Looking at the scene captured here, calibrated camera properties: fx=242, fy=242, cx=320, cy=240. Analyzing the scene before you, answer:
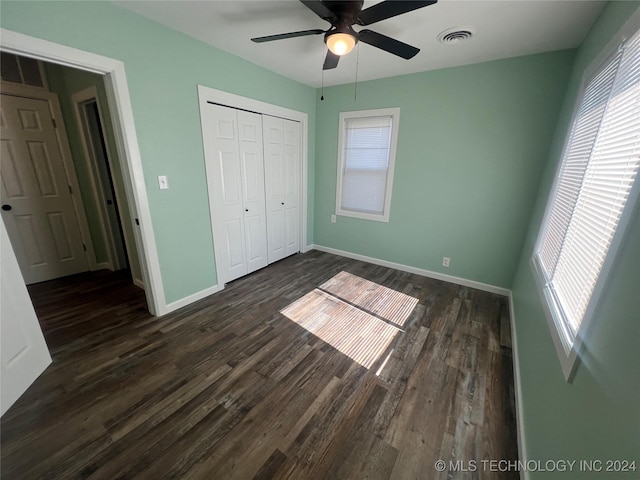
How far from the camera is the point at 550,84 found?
7.58ft

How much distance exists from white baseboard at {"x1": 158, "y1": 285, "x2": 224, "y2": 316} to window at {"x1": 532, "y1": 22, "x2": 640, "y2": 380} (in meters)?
2.91

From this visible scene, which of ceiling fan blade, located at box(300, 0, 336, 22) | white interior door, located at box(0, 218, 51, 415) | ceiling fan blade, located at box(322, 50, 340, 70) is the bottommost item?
white interior door, located at box(0, 218, 51, 415)

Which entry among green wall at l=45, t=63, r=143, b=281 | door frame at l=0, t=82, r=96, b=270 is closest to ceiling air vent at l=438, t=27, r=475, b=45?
green wall at l=45, t=63, r=143, b=281

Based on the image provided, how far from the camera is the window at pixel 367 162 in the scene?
10.8 feet

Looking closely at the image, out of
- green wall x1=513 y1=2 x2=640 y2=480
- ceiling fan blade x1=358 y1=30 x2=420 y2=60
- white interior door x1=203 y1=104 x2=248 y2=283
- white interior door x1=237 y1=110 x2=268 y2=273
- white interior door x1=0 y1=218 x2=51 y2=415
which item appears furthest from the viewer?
white interior door x1=237 y1=110 x2=268 y2=273

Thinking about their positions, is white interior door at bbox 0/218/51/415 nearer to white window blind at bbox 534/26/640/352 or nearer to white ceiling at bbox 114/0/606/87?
white ceiling at bbox 114/0/606/87

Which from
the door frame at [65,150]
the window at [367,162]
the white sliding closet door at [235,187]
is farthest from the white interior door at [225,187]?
the door frame at [65,150]

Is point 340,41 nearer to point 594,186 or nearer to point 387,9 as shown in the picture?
point 387,9

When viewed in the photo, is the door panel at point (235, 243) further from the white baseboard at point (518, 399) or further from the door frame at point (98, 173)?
the white baseboard at point (518, 399)

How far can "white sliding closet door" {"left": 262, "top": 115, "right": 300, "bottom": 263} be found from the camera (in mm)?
3246

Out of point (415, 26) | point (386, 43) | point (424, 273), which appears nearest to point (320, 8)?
point (386, 43)

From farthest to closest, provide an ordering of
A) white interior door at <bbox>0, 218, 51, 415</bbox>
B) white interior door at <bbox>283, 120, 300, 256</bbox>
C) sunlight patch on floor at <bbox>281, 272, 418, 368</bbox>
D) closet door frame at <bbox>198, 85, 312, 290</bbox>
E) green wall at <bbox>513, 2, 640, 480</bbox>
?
1. white interior door at <bbox>283, 120, 300, 256</bbox>
2. closet door frame at <bbox>198, 85, 312, 290</bbox>
3. sunlight patch on floor at <bbox>281, 272, 418, 368</bbox>
4. white interior door at <bbox>0, 218, 51, 415</bbox>
5. green wall at <bbox>513, 2, 640, 480</bbox>

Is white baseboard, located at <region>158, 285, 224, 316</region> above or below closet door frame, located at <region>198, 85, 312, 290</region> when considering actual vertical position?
below

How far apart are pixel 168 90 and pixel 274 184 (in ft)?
5.12
